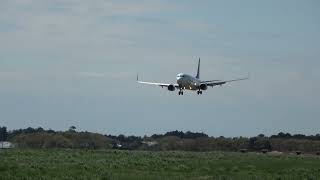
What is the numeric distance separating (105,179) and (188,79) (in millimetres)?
35510

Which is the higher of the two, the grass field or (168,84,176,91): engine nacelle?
(168,84,176,91): engine nacelle

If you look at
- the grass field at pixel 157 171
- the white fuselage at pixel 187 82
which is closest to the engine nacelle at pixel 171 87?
the white fuselage at pixel 187 82

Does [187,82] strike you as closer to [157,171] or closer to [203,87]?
[203,87]

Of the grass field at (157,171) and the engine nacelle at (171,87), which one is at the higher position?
the engine nacelle at (171,87)

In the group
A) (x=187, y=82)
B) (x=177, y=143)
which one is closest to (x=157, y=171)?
(x=187, y=82)

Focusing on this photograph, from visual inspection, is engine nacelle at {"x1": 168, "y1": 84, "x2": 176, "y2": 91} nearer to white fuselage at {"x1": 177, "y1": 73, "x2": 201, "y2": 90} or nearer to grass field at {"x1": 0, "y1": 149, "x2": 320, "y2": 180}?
white fuselage at {"x1": 177, "y1": 73, "x2": 201, "y2": 90}

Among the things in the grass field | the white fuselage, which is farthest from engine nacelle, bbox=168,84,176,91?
the grass field

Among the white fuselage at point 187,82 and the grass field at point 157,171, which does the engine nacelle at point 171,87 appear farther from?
the grass field at point 157,171

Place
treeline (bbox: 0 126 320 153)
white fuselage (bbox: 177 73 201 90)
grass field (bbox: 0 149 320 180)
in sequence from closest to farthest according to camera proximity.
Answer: grass field (bbox: 0 149 320 180) < white fuselage (bbox: 177 73 201 90) < treeline (bbox: 0 126 320 153)

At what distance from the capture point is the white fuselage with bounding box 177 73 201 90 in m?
75.6

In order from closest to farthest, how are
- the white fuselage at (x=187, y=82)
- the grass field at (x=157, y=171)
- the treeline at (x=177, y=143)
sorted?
the grass field at (x=157, y=171), the white fuselage at (x=187, y=82), the treeline at (x=177, y=143)

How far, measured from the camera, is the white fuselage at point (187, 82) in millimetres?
75625

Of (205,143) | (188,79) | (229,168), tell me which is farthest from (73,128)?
(229,168)

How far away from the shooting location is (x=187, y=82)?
7594 centimetres
